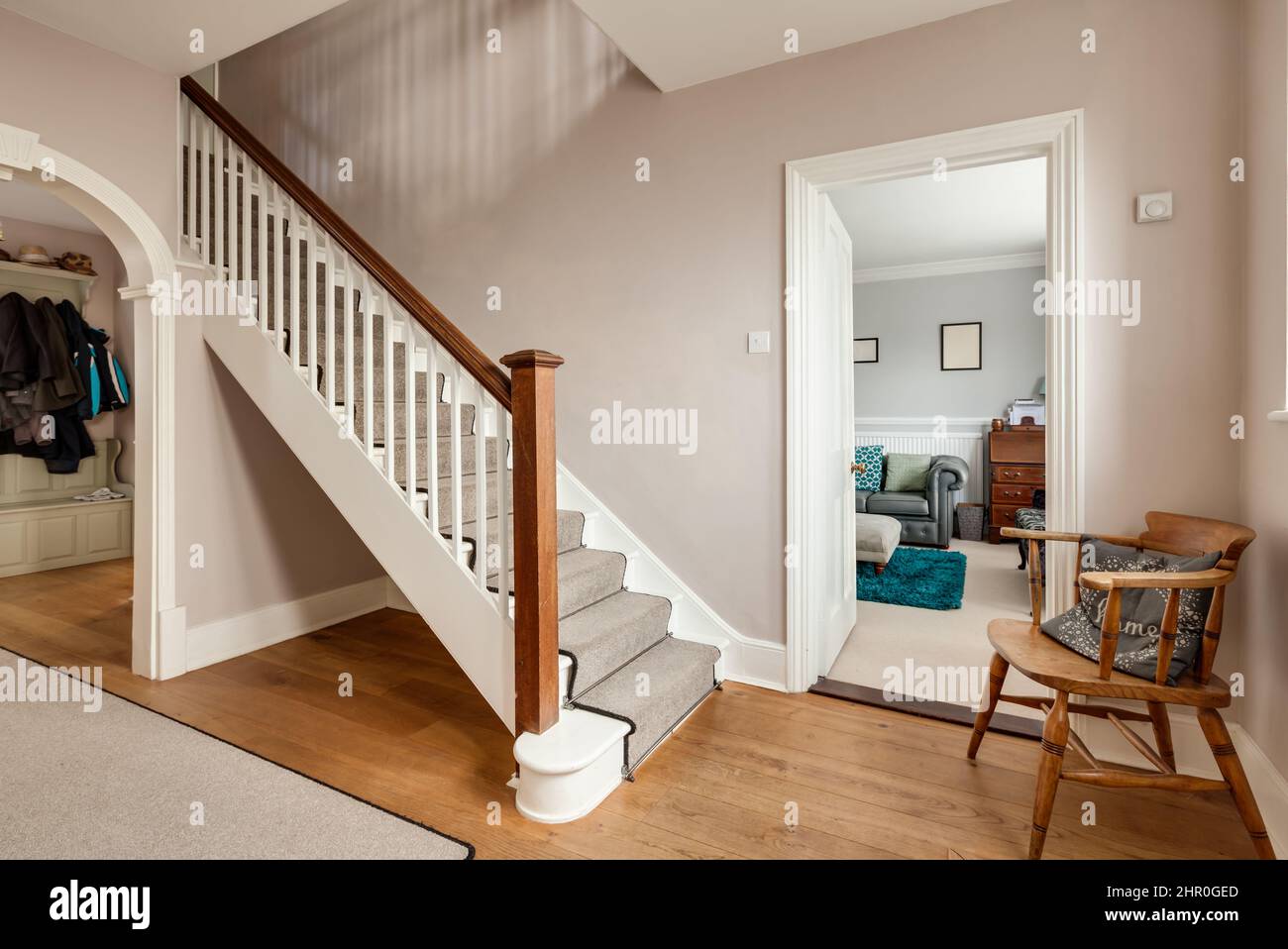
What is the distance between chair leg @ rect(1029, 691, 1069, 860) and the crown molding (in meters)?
5.54

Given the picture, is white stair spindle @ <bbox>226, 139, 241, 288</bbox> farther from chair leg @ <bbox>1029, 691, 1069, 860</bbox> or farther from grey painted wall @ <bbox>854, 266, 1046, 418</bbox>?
grey painted wall @ <bbox>854, 266, 1046, 418</bbox>

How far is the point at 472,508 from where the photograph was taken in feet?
8.76

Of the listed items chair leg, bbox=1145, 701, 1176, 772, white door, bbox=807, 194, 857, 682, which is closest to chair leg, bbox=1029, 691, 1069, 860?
chair leg, bbox=1145, 701, 1176, 772

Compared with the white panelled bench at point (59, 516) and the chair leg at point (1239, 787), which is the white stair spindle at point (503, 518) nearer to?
the chair leg at point (1239, 787)

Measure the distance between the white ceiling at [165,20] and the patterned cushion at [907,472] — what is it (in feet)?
18.1

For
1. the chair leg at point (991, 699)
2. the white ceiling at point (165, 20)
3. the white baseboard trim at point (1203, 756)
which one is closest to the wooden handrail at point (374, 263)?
the white ceiling at point (165, 20)

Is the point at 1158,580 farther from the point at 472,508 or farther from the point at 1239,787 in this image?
the point at 472,508

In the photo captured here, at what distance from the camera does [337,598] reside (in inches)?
144

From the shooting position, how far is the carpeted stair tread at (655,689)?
214cm

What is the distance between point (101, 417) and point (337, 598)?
3493mm

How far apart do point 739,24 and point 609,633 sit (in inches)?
87.9

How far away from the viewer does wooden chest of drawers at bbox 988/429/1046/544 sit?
5824 mm
